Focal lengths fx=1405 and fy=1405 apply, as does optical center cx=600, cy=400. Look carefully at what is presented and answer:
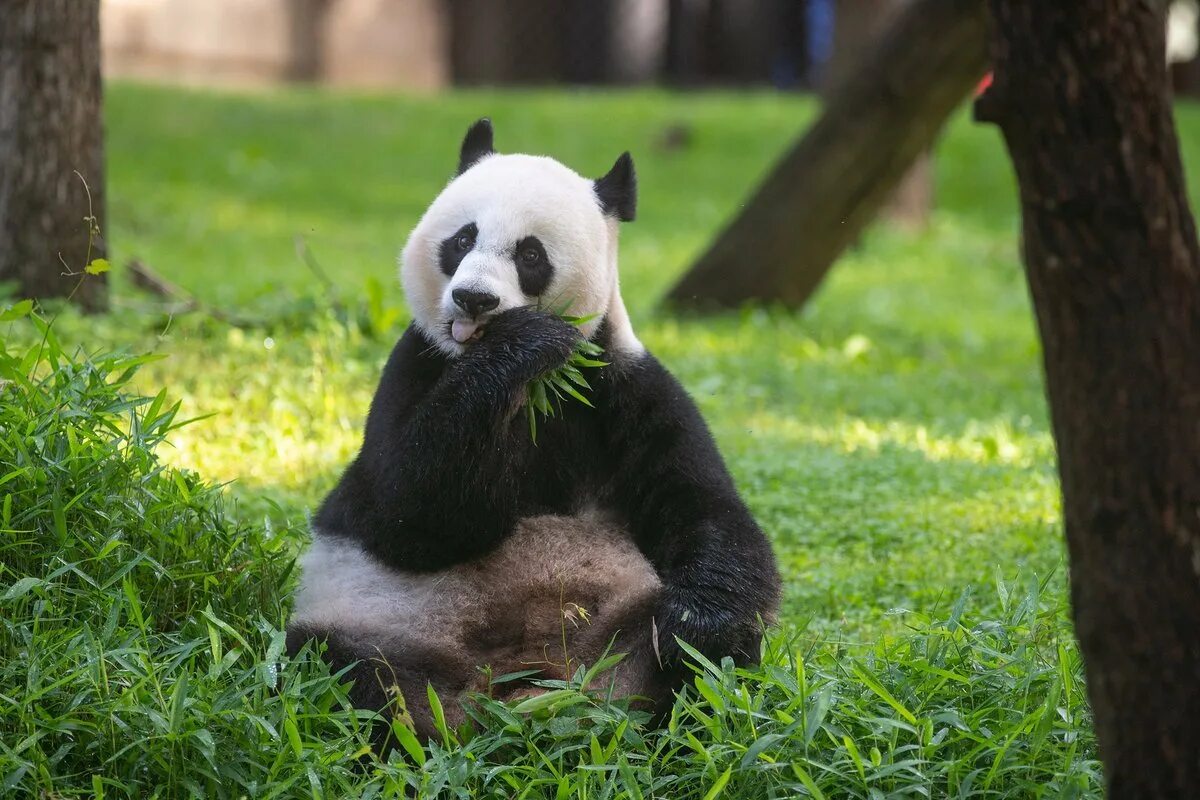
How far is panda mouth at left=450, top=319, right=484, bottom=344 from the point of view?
11.8 feet

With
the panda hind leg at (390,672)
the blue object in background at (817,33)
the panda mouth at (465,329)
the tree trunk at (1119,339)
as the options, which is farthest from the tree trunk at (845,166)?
the blue object in background at (817,33)

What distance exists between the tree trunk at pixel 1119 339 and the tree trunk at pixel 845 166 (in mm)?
6480

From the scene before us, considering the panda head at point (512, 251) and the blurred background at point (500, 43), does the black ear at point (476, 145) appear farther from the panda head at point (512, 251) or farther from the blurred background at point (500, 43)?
the blurred background at point (500, 43)

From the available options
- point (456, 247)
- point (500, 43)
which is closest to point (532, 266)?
point (456, 247)

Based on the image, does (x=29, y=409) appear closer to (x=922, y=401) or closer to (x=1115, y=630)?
(x=1115, y=630)

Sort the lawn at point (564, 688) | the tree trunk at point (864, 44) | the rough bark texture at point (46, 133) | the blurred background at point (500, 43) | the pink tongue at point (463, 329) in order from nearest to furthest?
the lawn at point (564, 688)
the pink tongue at point (463, 329)
the rough bark texture at point (46, 133)
the tree trunk at point (864, 44)
the blurred background at point (500, 43)

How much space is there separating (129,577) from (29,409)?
0.58 meters

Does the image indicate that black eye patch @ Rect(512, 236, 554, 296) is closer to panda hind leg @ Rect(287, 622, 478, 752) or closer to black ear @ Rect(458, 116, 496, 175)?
black ear @ Rect(458, 116, 496, 175)

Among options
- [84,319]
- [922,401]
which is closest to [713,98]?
[922,401]

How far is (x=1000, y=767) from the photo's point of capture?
10.4 ft

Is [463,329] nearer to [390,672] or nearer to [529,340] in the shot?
[529,340]

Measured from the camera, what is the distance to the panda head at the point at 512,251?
363 cm

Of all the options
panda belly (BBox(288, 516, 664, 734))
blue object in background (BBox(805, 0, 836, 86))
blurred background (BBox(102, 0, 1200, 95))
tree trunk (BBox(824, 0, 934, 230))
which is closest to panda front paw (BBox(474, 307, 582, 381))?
panda belly (BBox(288, 516, 664, 734))

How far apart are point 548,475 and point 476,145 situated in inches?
40.9
